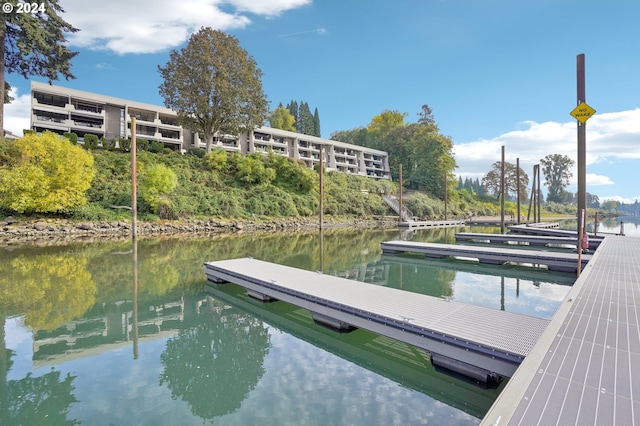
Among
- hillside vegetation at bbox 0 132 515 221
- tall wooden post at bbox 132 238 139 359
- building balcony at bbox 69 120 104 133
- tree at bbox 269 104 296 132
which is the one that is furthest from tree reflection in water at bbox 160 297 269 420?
tree at bbox 269 104 296 132

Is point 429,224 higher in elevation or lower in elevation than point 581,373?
higher

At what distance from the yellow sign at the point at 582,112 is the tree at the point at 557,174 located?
7045 centimetres

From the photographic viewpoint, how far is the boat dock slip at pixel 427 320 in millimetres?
3723

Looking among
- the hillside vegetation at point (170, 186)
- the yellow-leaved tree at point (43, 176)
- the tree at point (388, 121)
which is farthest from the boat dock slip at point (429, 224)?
the tree at point (388, 121)

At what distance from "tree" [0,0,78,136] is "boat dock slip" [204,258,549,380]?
26429 millimetres

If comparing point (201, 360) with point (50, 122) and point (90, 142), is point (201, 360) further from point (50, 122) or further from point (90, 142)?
point (50, 122)

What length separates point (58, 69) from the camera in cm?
2431

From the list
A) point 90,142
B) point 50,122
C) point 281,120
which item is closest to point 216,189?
point 90,142

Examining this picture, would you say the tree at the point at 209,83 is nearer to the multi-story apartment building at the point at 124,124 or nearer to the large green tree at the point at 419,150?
the multi-story apartment building at the point at 124,124

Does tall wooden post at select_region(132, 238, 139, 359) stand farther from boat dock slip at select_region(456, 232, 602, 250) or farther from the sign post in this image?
boat dock slip at select_region(456, 232, 602, 250)

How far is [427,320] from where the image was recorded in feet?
14.6

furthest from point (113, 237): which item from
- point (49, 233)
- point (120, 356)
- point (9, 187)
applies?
point (120, 356)

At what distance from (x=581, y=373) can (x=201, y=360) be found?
163 inches

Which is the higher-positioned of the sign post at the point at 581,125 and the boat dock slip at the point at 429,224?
the sign post at the point at 581,125
